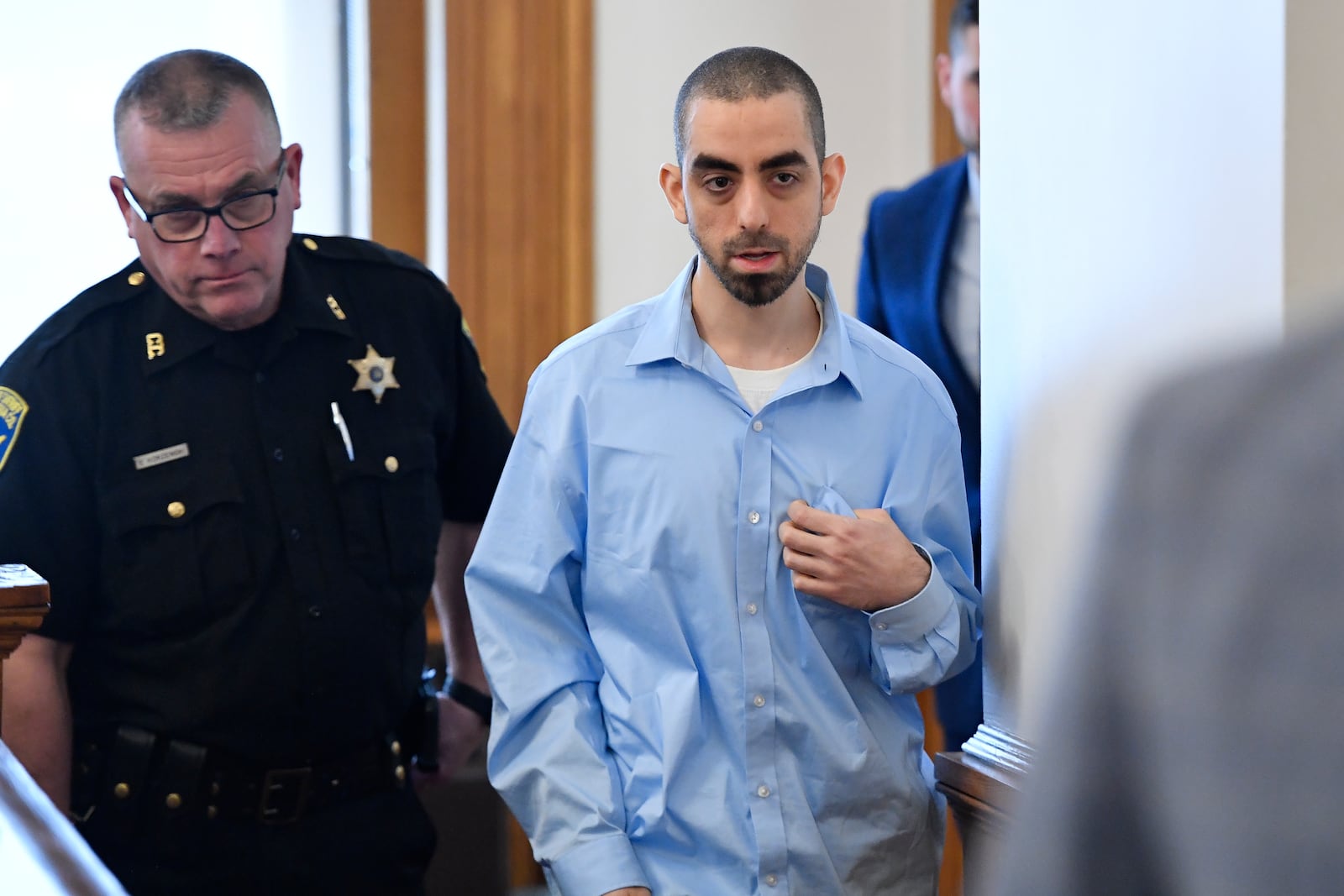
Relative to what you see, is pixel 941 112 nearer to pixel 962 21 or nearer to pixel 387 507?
pixel 962 21

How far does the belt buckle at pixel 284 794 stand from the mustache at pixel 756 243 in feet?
3.12

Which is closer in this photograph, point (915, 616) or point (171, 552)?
point (915, 616)

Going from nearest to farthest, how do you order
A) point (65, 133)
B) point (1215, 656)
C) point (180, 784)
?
point (1215, 656) < point (180, 784) < point (65, 133)

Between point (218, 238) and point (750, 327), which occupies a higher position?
point (218, 238)

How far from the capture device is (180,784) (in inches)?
69.9

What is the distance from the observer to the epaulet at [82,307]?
6.05 ft

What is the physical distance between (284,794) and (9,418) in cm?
60

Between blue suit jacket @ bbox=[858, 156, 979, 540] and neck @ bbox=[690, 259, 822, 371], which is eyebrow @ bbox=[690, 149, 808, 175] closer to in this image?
neck @ bbox=[690, 259, 822, 371]

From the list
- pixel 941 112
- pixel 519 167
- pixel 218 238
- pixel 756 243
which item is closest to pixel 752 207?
pixel 756 243

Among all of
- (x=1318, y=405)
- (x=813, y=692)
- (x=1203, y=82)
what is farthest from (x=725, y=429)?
(x=1318, y=405)

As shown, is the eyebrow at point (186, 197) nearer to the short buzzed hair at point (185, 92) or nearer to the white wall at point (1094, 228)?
the short buzzed hair at point (185, 92)

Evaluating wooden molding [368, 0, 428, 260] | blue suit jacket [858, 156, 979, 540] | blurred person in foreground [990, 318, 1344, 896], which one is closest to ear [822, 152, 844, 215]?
blue suit jacket [858, 156, 979, 540]

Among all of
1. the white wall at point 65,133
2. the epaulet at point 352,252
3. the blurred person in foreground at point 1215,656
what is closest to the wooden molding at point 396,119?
the white wall at point 65,133

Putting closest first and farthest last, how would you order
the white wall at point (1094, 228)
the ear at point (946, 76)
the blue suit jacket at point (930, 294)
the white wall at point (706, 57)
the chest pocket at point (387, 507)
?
1. the white wall at point (1094, 228)
2. the chest pocket at point (387, 507)
3. the blue suit jacket at point (930, 294)
4. the ear at point (946, 76)
5. the white wall at point (706, 57)
